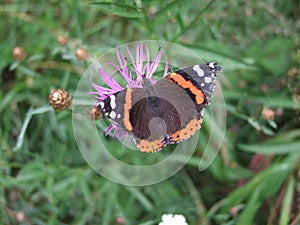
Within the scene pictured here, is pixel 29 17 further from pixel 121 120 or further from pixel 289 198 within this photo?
pixel 289 198

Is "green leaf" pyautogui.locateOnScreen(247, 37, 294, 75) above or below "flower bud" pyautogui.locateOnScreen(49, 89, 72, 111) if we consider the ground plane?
above

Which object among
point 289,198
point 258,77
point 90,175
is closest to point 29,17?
point 90,175

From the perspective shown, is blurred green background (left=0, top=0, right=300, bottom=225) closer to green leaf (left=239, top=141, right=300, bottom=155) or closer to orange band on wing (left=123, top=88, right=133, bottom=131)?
green leaf (left=239, top=141, right=300, bottom=155)

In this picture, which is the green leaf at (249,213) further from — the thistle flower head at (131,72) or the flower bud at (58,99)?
the flower bud at (58,99)

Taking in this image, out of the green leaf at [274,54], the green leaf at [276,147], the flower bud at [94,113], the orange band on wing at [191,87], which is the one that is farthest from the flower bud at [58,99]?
the green leaf at [274,54]

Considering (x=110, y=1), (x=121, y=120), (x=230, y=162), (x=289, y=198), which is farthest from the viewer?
(x=230, y=162)

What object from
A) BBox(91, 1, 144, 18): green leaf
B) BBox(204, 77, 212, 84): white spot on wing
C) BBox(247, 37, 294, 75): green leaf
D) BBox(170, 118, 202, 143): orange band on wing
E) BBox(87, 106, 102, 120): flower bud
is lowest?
BBox(170, 118, 202, 143): orange band on wing

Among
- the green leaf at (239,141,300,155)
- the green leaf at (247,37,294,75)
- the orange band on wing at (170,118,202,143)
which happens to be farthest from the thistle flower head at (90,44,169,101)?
the green leaf at (247,37,294,75)
